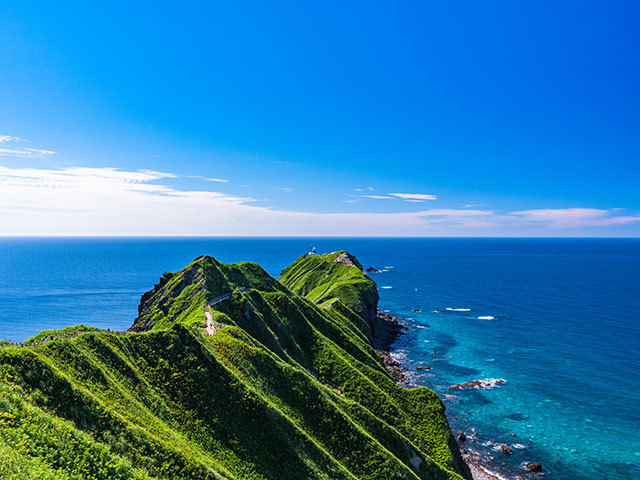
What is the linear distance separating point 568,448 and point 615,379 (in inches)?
1423

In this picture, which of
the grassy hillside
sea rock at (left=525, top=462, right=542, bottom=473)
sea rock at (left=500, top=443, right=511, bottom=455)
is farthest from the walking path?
sea rock at (left=525, top=462, right=542, bottom=473)

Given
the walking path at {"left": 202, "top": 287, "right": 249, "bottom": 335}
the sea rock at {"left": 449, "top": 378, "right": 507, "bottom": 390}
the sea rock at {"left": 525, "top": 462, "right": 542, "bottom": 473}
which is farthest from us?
the sea rock at {"left": 449, "top": 378, "right": 507, "bottom": 390}

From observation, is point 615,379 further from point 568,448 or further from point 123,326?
point 123,326

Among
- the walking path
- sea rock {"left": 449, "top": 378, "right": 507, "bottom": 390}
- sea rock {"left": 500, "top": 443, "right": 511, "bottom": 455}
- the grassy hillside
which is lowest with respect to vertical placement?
sea rock {"left": 500, "top": 443, "right": 511, "bottom": 455}

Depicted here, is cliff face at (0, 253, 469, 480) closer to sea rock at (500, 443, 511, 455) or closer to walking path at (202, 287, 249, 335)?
walking path at (202, 287, 249, 335)

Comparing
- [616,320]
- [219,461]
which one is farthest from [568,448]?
[616,320]

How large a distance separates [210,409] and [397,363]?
6845 centimetres

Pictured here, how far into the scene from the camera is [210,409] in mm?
37094

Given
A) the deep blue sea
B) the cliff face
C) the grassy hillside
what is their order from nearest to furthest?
the cliff face, the deep blue sea, the grassy hillside

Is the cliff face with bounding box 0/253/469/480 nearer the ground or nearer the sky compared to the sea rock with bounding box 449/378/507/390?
nearer the sky

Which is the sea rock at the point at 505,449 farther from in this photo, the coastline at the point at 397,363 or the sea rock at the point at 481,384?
the sea rock at the point at 481,384

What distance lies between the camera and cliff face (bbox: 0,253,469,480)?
22750 mm

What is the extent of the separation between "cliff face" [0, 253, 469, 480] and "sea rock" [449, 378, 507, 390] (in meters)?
23.3

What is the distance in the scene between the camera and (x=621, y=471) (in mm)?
53156
